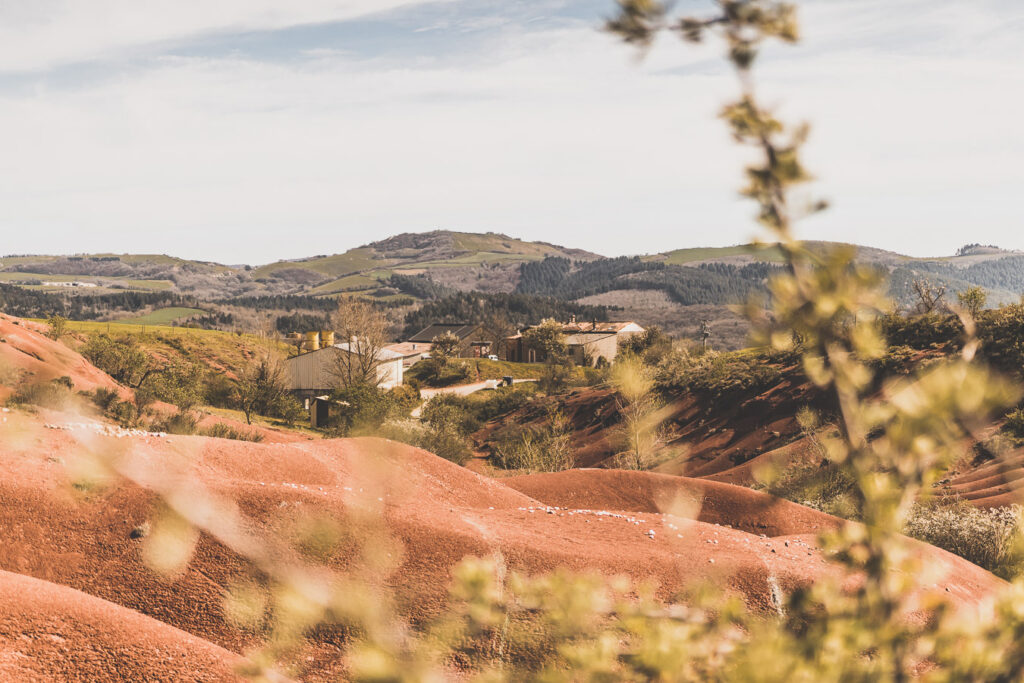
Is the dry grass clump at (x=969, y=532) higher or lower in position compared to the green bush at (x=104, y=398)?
lower

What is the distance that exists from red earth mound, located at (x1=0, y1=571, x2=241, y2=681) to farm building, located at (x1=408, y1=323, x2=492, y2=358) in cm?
8307

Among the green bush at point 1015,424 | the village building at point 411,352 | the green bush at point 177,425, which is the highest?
the green bush at point 1015,424

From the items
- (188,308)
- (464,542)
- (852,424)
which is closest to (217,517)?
(464,542)

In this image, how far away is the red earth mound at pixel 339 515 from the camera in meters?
9.07

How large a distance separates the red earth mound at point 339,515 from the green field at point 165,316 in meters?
A: 136

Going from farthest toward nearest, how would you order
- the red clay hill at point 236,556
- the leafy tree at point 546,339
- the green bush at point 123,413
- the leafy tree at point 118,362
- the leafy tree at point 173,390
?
the leafy tree at point 546,339 < the leafy tree at point 118,362 < the leafy tree at point 173,390 < the green bush at point 123,413 < the red clay hill at point 236,556

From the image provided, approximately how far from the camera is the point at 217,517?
10836 millimetres

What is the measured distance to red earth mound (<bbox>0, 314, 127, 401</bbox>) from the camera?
27.2 meters

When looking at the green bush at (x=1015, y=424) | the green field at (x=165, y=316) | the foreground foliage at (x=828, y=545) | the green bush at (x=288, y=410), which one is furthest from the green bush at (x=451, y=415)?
the green field at (x=165, y=316)

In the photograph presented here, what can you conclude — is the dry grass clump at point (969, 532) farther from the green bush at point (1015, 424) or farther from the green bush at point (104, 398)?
the green bush at point (104, 398)

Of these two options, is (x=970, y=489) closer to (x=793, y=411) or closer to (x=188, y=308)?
(x=793, y=411)

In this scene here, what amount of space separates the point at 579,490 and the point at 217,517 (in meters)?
9.04

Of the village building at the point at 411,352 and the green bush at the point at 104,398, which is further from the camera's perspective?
the village building at the point at 411,352

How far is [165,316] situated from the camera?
148 meters
